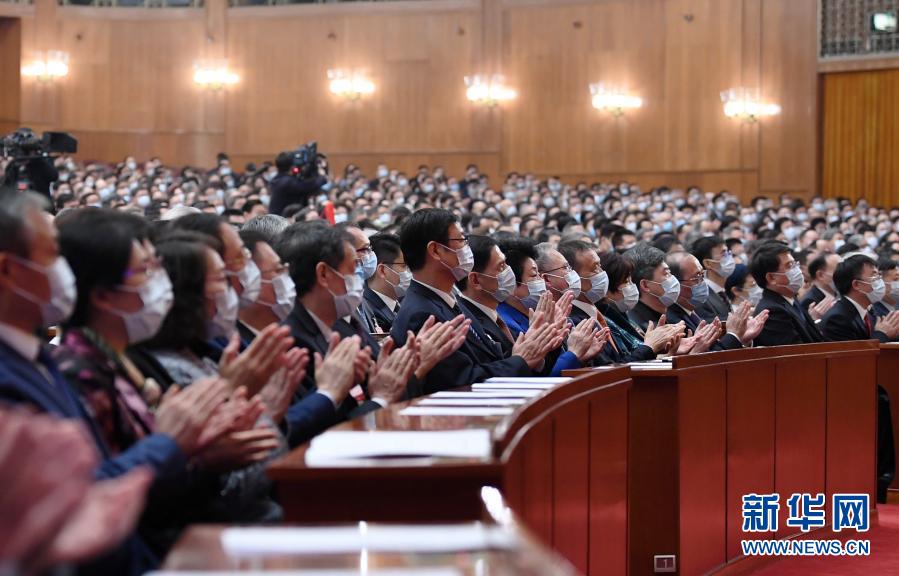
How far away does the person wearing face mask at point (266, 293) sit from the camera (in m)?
4.11

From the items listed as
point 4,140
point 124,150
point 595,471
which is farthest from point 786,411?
point 124,150

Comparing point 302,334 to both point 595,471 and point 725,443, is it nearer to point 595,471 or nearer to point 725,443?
point 595,471

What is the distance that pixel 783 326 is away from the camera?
7734mm

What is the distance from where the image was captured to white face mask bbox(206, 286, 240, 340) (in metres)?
3.45

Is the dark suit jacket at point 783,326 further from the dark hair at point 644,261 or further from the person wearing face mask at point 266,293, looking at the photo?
the person wearing face mask at point 266,293

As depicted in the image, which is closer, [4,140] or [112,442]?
[112,442]

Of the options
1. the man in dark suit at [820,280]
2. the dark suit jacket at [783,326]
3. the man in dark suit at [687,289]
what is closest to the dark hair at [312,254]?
the man in dark suit at [687,289]

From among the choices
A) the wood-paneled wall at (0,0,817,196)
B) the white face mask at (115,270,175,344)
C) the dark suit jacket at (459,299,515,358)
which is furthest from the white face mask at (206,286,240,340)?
the wood-paneled wall at (0,0,817,196)

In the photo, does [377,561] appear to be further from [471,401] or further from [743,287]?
[743,287]

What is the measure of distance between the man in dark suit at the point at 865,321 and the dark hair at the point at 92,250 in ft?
20.5

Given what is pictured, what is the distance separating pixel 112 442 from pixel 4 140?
7417 mm

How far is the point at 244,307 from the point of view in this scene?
4.03m

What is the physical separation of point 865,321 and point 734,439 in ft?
9.09

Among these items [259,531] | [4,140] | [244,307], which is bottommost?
[259,531]
